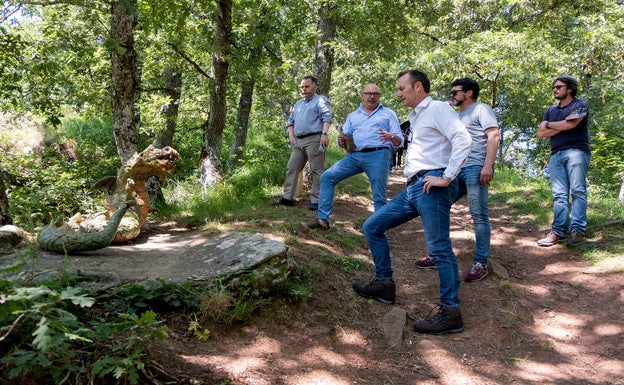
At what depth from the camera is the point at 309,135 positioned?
662cm

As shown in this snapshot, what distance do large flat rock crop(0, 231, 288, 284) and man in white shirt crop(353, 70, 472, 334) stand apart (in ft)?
3.77

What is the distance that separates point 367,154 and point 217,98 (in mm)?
3709

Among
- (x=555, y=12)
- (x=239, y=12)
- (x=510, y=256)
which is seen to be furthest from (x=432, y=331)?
(x=555, y=12)

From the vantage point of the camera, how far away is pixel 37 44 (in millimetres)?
6457

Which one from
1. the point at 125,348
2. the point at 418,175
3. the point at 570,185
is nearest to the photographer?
the point at 125,348

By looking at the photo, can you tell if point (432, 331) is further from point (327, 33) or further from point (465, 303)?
point (327, 33)

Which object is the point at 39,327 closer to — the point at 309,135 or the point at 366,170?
the point at 366,170

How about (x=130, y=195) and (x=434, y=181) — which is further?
(x=130, y=195)

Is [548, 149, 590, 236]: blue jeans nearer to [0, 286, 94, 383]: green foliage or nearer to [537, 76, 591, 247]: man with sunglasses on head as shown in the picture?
[537, 76, 591, 247]: man with sunglasses on head

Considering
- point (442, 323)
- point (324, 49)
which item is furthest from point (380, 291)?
point (324, 49)

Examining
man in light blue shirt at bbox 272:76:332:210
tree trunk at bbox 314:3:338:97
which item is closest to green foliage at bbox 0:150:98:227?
man in light blue shirt at bbox 272:76:332:210

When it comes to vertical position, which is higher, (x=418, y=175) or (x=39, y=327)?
(x=418, y=175)

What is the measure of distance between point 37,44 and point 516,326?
7.16 meters

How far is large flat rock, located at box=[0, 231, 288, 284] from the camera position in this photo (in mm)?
3492
